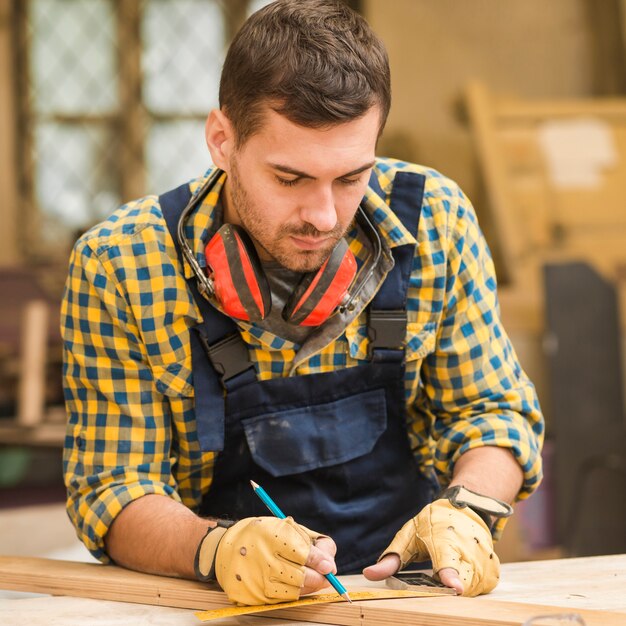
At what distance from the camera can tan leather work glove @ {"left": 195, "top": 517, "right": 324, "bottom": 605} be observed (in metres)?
1.58

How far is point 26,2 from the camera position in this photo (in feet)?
22.7

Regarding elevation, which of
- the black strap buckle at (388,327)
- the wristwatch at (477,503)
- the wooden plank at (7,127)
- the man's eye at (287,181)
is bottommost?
the wristwatch at (477,503)

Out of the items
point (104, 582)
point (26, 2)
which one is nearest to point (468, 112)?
point (26, 2)

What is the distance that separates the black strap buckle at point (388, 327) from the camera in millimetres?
2051

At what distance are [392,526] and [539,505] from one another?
7.54ft

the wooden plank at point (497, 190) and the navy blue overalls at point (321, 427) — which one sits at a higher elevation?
the wooden plank at point (497, 190)

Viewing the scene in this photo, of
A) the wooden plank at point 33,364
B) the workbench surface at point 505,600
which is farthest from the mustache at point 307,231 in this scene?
the wooden plank at point 33,364

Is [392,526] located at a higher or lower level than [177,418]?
lower

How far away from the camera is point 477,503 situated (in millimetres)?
1828

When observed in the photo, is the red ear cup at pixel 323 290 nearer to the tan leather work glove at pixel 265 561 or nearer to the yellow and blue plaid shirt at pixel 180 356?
the yellow and blue plaid shirt at pixel 180 356

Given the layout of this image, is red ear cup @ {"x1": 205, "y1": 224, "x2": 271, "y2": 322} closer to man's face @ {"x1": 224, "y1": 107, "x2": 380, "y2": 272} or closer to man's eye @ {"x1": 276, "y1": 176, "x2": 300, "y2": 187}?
man's face @ {"x1": 224, "y1": 107, "x2": 380, "y2": 272}

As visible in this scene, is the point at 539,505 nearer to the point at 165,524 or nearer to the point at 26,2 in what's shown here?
the point at 165,524

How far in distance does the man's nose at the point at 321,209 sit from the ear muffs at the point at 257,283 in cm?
14

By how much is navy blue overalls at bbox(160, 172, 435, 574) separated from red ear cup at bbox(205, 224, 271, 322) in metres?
0.07
